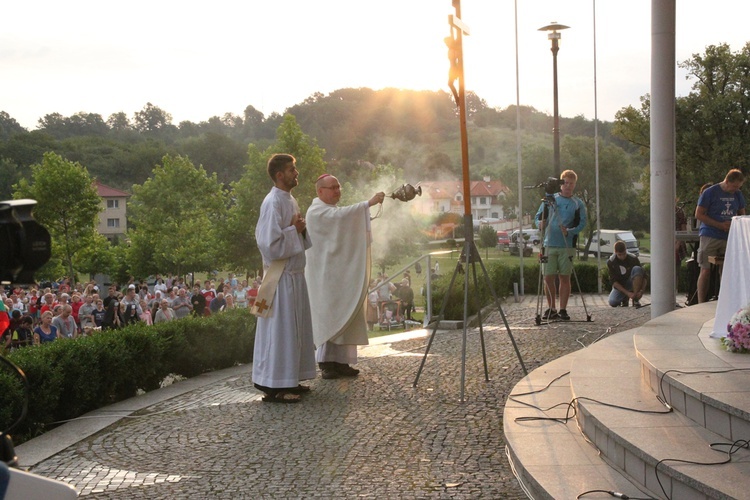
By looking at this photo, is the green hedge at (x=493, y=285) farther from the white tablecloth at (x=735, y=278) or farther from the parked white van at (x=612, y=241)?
the parked white van at (x=612, y=241)

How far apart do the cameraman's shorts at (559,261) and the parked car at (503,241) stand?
49.5 metres

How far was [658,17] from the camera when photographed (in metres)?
9.80

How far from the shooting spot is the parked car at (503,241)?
6144 cm

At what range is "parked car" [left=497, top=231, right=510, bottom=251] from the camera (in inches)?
2419

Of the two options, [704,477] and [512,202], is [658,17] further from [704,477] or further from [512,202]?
[512,202]

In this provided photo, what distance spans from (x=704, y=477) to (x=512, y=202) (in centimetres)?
7494

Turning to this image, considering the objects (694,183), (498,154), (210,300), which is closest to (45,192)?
(210,300)

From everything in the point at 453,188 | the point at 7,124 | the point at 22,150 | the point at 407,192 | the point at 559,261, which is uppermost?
the point at 7,124

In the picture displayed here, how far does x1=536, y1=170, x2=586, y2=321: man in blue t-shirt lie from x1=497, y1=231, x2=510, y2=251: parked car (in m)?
49.3

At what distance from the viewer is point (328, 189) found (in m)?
8.35

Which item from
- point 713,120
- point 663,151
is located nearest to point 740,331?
point 663,151

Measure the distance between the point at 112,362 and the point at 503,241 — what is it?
55461 mm

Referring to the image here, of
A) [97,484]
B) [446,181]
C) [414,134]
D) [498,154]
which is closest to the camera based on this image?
[97,484]

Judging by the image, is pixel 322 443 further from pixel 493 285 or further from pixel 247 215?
pixel 247 215
